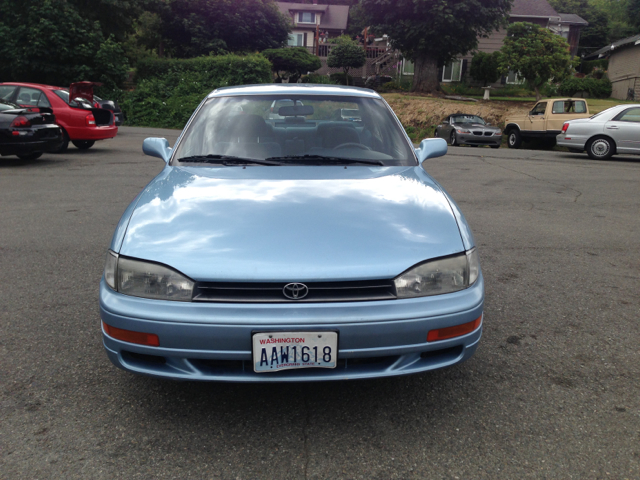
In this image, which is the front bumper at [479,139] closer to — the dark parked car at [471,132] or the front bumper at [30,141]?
the dark parked car at [471,132]

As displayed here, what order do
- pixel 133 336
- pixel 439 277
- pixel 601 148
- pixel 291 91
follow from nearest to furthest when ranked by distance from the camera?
pixel 133 336, pixel 439 277, pixel 291 91, pixel 601 148

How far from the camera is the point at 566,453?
216 centimetres

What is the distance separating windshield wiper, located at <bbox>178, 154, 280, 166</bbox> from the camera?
3.31 metres

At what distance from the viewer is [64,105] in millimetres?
12094

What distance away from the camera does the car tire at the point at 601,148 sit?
1389cm

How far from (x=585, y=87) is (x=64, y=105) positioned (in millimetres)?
29283

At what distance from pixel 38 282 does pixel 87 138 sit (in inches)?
366

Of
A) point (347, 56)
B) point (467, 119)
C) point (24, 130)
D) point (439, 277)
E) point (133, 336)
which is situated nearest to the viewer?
point (133, 336)

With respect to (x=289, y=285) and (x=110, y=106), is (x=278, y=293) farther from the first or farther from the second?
(x=110, y=106)

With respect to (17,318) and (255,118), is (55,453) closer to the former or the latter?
(17,318)

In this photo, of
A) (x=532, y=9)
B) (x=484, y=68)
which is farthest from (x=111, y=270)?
(x=532, y=9)

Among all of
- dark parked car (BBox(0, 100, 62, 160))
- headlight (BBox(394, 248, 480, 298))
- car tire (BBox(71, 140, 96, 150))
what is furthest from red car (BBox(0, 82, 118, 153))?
headlight (BBox(394, 248, 480, 298))

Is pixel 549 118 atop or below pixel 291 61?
below

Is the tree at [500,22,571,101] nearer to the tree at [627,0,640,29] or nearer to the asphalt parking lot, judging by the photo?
the asphalt parking lot
